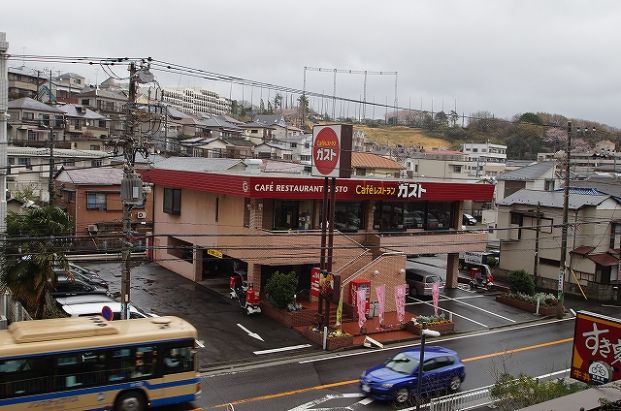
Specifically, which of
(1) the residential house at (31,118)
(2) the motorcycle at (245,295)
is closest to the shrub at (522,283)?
(2) the motorcycle at (245,295)

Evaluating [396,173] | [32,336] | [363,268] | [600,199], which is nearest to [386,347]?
[363,268]

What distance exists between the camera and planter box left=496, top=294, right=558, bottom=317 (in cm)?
3309

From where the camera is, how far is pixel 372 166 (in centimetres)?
6425

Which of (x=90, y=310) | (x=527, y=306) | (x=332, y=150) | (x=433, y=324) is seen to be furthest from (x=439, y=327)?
(x=90, y=310)

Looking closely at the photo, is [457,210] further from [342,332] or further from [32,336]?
[32,336]

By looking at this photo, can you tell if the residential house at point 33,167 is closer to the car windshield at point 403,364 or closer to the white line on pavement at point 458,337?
the white line on pavement at point 458,337

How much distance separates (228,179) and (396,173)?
4330cm

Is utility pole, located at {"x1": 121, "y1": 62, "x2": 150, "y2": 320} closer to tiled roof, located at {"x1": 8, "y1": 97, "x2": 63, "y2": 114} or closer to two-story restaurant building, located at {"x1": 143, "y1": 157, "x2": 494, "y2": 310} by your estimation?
two-story restaurant building, located at {"x1": 143, "y1": 157, "x2": 494, "y2": 310}

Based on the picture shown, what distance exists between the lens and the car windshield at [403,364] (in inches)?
772

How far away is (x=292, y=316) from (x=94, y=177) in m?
24.3

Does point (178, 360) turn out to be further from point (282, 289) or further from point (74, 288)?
point (74, 288)


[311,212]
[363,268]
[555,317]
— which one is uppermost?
[311,212]

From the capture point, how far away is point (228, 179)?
30.1 meters

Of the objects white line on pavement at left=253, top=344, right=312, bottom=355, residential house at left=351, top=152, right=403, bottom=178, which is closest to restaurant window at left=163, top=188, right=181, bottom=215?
white line on pavement at left=253, top=344, right=312, bottom=355
